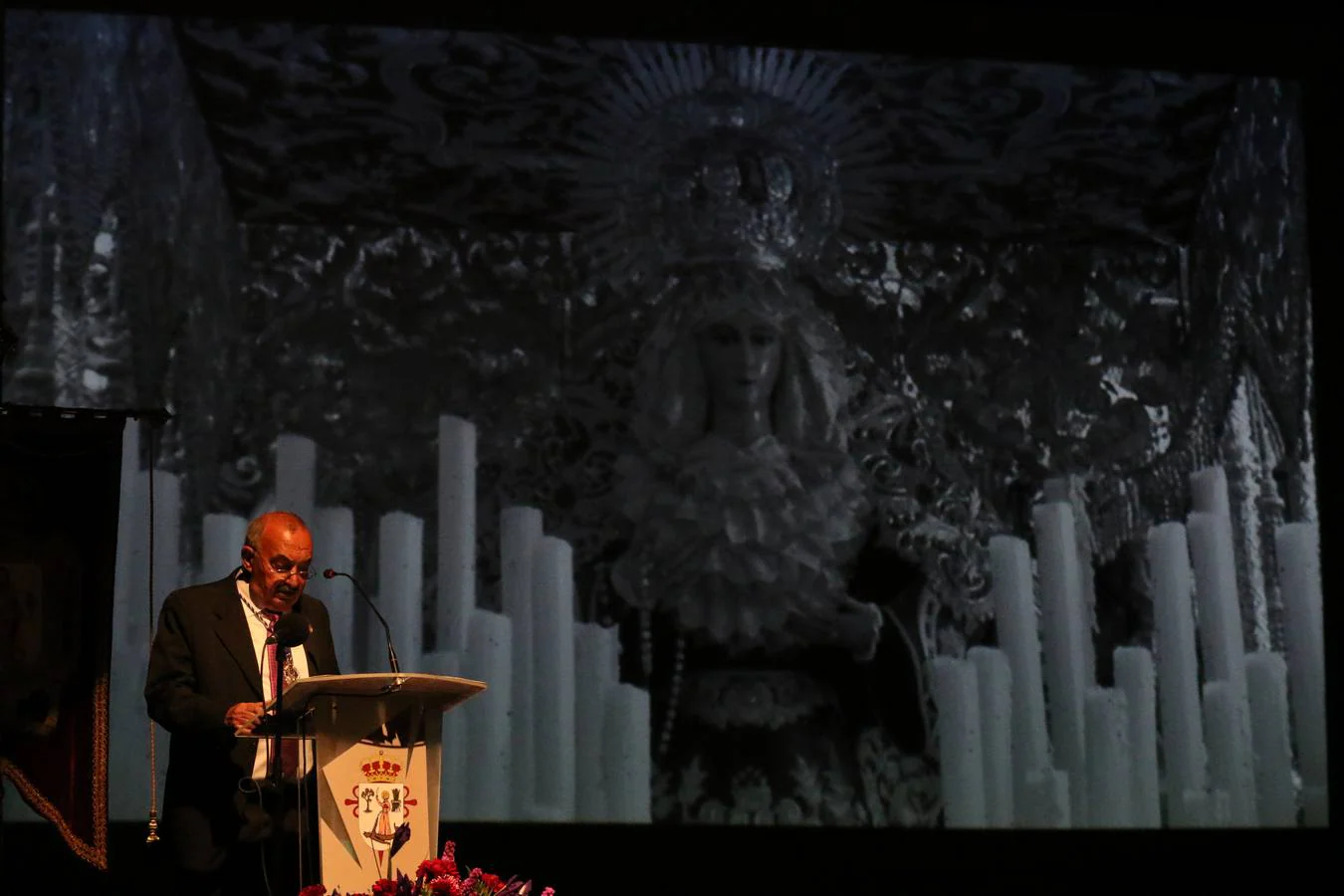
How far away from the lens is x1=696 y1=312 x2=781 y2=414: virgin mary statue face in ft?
20.6

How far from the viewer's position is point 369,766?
11.9ft

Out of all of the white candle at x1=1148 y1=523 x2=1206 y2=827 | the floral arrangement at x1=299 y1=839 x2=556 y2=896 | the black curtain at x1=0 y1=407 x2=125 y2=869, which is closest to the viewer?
the floral arrangement at x1=299 y1=839 x2=556 y2=896

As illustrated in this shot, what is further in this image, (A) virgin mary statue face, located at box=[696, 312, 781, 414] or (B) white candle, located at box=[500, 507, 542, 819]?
(A) virgin mary statue face, located at box=[696, 312, 781, 414]

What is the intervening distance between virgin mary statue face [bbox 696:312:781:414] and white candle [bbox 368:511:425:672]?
1.11m

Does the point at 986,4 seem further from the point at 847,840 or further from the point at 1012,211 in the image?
the point at 847,840

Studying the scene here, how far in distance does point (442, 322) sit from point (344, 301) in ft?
1.08

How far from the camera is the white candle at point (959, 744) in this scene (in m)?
6.08

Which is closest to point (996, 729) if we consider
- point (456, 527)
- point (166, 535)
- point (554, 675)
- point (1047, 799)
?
point (1047, 799)

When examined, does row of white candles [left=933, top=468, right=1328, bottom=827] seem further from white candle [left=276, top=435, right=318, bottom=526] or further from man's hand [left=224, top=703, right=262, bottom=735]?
man's hand [left=224, top=703, right=262, bottom=735]

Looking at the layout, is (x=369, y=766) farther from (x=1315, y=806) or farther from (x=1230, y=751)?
(x=1315, y=806)

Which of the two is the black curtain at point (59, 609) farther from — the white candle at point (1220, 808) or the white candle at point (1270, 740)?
the white candle at point (1270, 740)

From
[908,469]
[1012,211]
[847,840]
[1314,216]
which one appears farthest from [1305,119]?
[847,840]

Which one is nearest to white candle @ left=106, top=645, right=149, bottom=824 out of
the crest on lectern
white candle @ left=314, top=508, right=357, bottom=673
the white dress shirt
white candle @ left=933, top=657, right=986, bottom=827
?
white candle @ left=314, top=508, right=357, bottom=673

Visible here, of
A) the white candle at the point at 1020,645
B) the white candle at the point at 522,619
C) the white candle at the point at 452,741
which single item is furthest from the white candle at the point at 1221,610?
the white candle at the point at 452,741
